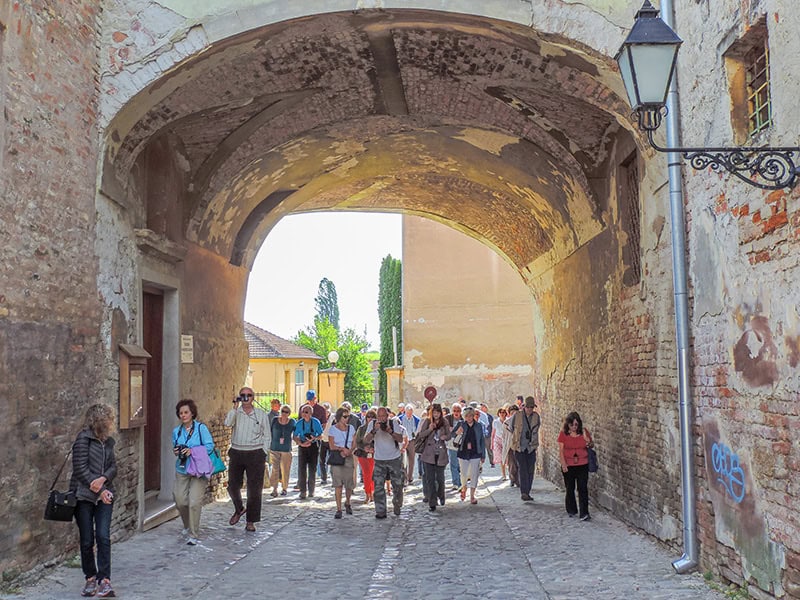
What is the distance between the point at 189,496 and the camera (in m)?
8.73

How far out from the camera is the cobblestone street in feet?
21.9

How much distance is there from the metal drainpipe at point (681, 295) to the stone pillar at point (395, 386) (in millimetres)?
21425

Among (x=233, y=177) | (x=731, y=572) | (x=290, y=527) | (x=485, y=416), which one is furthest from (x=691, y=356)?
(x=485, y=416)

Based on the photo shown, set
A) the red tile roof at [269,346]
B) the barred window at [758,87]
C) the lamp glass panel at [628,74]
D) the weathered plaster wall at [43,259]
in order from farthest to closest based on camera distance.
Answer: the red tile roof at [269,346], the weathered plaster wall at [43,259], the barred window at [758,87], the lamp glass panel at [628,74]

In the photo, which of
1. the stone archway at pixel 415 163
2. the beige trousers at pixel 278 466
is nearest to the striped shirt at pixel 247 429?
the stone archway at pixel 415 163

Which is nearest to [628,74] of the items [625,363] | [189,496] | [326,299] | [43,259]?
[43,259]

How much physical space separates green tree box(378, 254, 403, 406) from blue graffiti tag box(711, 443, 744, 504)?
109ft

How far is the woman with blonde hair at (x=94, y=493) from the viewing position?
6.28 m

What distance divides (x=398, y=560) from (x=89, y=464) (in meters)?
3.02

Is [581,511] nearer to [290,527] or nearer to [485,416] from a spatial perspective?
[290,527]

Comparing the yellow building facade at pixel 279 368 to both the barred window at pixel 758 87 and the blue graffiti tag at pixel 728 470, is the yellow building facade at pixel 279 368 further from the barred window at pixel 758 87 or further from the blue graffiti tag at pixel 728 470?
the barred window at pixel 758 87

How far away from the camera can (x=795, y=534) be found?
539 centimetres

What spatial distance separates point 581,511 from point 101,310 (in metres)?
5.72

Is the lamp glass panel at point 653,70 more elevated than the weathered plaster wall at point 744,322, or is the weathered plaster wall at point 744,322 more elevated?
the lamp glass panel at point 653,70
